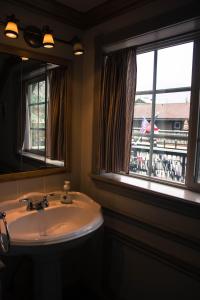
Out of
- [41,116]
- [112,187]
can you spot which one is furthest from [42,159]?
[112,187]

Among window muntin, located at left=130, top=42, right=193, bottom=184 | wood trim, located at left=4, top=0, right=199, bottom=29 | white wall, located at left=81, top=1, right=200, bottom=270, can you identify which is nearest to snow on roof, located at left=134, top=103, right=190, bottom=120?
window muntin, located at left=130, top=42, right=193, bottom=184

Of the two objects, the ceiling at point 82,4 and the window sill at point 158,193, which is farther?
the ceiling at point 82,4

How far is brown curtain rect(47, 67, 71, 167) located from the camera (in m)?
1.82

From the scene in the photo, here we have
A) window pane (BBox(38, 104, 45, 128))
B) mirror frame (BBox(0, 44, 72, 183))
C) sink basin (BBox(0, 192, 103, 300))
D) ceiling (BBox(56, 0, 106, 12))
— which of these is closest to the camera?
sink basin (BBox(0, 192, 103, 300))

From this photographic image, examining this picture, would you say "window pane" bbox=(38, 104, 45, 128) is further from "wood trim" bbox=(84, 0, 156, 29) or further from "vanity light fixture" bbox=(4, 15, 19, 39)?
"wood trim" bbox=(84, 0, 156, 29)

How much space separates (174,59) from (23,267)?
183cm

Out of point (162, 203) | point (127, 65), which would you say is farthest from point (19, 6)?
point (162, 203)

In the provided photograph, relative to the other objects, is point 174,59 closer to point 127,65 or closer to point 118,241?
point 127,65

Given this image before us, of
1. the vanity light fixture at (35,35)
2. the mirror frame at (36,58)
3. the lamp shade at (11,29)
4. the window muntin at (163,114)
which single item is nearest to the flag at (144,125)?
the window muntin at (163,114)

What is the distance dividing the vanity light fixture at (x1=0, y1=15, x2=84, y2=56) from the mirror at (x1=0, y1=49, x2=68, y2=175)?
0.43ft

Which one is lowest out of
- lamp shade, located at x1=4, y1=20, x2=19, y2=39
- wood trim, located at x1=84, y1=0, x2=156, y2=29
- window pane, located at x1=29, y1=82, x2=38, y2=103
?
window pane, located at x1=29, y1=82, x2=38, y2=103

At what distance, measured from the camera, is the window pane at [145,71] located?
5.69 feet

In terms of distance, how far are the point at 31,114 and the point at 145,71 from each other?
0.91 metres

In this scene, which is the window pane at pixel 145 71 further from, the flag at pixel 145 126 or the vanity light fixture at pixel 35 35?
the vanity light fixture at pixel 35 35
